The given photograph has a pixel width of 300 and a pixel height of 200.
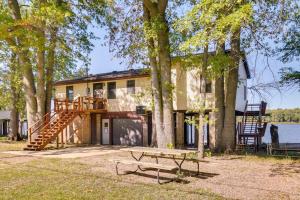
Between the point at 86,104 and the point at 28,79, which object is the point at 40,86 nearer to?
the point at 28,79

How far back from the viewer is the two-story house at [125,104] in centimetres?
2352

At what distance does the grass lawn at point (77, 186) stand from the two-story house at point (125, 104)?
37.5 ft

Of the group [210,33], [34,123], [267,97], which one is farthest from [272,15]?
[34,123]

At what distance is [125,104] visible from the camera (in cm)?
2620

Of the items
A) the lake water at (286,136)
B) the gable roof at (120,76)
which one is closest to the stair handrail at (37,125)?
the gable roof at (120,76)

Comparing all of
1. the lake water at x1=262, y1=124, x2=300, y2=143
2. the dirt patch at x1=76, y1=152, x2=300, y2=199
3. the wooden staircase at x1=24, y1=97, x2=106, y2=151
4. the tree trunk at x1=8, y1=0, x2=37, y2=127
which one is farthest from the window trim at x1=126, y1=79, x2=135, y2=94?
the lake water at x1=262, y1=124, x2=300, y2=143

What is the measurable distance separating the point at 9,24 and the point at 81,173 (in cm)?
1182

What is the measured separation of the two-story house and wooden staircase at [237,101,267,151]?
1255 mm

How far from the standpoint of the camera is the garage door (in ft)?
83.9

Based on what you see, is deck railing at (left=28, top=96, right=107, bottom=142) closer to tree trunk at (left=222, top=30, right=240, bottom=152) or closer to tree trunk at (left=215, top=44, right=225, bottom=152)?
tree trunk at (left=215, top=44, right=225, bottom=152)

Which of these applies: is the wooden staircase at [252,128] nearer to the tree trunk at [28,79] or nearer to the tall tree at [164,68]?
the tall tree at [164,68]

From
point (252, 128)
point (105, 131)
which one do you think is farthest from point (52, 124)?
point (252, 128)

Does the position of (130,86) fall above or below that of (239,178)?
above

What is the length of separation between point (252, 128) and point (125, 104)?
941cm
